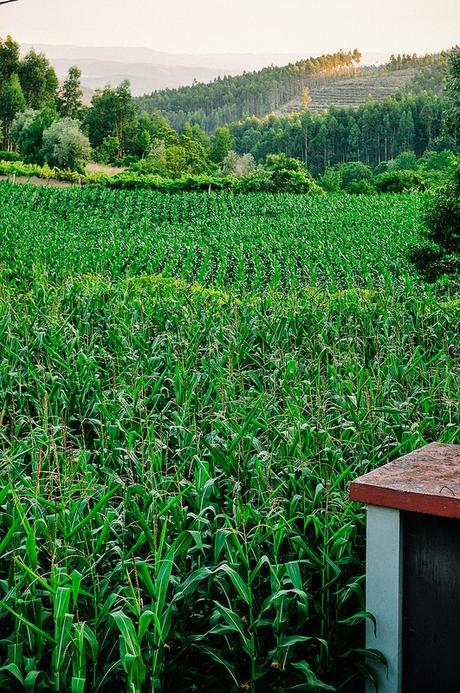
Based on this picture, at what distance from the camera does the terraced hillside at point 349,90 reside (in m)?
178

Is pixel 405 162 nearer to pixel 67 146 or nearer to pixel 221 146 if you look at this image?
pixel 221 146

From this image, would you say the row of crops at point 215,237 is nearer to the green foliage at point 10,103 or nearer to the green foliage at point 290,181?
the green foliage at point 290,181

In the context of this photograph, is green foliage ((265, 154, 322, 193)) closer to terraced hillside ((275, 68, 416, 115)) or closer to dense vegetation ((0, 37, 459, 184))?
dense vegetation ((0, 37, 459, 184))

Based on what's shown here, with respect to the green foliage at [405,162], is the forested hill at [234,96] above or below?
above

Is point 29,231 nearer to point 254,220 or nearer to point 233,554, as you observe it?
point 254,220

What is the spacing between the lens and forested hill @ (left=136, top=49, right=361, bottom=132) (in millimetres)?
179250

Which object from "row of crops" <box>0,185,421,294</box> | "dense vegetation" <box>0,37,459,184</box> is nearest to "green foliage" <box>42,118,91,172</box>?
"dense vegetation" <box>0,37,459,184</box>

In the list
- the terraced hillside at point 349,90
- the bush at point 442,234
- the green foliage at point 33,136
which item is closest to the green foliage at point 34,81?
the green foliage at point 33,136

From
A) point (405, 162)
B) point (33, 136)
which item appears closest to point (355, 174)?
point (405, 162)

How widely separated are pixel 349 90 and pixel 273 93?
1753cm

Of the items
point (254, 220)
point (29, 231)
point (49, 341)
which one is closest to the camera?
point (49, 341)

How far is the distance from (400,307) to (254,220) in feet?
80.5

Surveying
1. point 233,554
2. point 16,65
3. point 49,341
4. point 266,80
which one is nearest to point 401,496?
point 233,554

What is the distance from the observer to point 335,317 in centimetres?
1041
